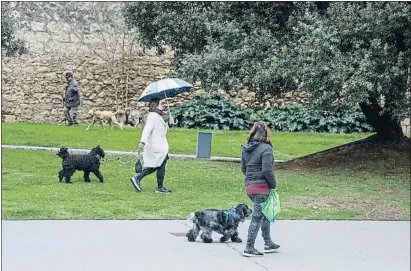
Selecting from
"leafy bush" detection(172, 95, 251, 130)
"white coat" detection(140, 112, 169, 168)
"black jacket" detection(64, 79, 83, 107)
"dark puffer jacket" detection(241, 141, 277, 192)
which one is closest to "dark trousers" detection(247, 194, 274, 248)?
"dark puffer jacket" detection(241, 141, 277, 192)

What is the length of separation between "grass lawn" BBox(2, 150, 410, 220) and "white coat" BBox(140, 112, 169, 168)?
52 centimetres

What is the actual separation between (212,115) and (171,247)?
1352 centimetres

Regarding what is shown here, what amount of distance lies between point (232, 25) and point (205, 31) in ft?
2.81

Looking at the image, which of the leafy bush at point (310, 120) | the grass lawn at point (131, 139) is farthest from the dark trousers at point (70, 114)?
the leafy bush at point (310, 120)

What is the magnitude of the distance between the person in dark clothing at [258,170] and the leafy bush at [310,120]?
13527 millimetres

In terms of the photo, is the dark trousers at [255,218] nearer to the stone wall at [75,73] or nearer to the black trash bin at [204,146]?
the black trash bin at [204,146]

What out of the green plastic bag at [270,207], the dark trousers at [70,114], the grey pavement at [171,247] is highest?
the dark trousers at [70,114]

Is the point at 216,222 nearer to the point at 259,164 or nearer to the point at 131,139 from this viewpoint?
the point at 259,164

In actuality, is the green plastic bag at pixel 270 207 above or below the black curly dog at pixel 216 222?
above

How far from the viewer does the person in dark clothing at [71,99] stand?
1933cm

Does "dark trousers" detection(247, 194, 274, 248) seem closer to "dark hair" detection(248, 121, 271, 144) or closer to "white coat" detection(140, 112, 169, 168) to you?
"dark hair" detection(248, 121, 271, 144)

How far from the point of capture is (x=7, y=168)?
14.0 meters

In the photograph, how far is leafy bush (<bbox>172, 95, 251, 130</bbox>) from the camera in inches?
852

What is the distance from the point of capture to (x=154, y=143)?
1188 cm
